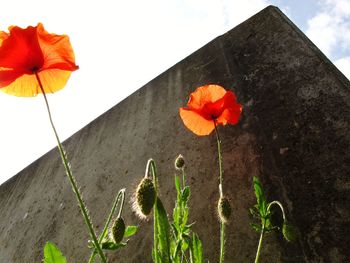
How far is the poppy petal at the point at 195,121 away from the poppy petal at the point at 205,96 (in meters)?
0.04

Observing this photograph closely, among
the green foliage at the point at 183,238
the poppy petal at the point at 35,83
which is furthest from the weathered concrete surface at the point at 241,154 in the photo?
the poppy petal at the point at 35,83

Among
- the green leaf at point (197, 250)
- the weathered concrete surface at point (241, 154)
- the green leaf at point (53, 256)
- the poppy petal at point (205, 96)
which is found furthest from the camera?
the poppy petal at point (205, 96)

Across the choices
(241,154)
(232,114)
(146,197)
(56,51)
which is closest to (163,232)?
(146,197)

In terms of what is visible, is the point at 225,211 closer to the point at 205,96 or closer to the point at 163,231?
the point at 163,231

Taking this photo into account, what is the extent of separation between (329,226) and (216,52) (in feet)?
4.83

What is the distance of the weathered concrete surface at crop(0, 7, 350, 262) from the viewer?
1.35 m

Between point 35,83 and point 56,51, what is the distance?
18 cm

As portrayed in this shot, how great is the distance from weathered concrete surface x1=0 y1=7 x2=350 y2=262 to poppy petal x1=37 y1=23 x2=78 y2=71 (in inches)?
37.1

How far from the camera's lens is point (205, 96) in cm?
146

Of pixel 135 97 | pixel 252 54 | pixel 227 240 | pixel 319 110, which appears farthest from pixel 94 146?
pixel 319 110

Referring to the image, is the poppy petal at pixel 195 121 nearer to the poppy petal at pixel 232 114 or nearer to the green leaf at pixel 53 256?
the poppy petal at pixel 232 114

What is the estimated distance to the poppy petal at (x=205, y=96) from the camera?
145 centimetres

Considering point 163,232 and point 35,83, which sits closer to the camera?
point 163,232

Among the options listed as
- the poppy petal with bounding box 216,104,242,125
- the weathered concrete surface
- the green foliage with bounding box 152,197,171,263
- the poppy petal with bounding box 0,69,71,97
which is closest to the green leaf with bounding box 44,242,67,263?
the green foliage with bounding box 152,197,171,263
